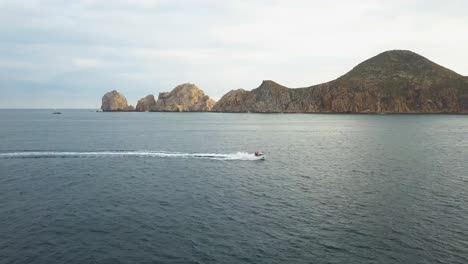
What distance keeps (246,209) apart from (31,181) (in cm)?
4045

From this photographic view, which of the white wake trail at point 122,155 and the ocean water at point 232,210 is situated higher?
the white wake trail at point 122,155

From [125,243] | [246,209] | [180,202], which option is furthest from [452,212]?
[125,243]

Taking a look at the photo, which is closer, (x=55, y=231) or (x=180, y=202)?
(x=55, y=231)

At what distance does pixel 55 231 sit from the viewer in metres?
39.4

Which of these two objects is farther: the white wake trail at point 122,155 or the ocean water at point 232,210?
the white wake trail at point 122,155

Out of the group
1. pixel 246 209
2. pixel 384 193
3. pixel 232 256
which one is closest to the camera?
pixel 232 256

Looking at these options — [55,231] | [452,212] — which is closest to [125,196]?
[55,231]

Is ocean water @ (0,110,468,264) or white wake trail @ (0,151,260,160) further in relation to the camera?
white wake trail @ (0,151,260,160)

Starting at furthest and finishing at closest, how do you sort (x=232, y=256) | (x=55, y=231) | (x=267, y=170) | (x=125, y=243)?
1. (x=267, y=170)
2. (x=55, y=231)
3. (x=125, y=243)
4. (x=232, y=256)

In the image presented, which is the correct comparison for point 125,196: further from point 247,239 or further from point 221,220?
point 247,239

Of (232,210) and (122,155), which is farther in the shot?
(122,155)

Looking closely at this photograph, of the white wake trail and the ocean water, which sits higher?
the white wake trail

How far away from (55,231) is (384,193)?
46.1 metres

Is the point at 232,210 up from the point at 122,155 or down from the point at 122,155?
down
